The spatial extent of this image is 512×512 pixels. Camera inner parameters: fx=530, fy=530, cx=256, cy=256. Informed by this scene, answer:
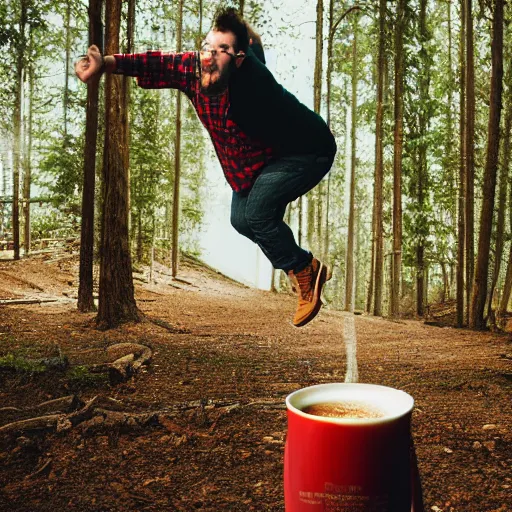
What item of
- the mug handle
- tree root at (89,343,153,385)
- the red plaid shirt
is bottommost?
tree root at (89,343,153,385)

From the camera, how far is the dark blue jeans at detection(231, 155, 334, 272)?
137cm

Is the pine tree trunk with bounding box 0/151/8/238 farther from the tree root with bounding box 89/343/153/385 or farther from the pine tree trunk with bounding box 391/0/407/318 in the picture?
the pine tree trunk with bounding box 391/0/407/318

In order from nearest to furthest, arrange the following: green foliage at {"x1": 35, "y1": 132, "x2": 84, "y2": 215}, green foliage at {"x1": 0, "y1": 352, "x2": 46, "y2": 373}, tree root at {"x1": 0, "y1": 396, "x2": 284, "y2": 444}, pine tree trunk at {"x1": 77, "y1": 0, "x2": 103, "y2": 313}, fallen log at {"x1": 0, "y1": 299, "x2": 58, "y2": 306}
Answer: tree root at {"x1": 0, "y1": 396, "x2": 284, "y2": 444}
green foliage at {"x1": 0, "y1": 352, "x2": 46, "y2": 373}
pine tree trunk at {"x1": 77, "y1": 0, "x2": 103, "y2": 313}
fallen log at {"x1": 0, "y1": 299, "x2": 58, "y2": 306}
green foliage at {"x1": 35, "y1": 132, "x2": 84, "y2": 215}

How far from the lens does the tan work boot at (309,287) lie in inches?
57.9

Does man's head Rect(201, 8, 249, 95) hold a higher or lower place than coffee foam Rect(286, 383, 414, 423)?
higher

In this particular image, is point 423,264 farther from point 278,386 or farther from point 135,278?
point 278,386

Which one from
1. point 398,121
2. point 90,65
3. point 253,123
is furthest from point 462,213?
point 90,65

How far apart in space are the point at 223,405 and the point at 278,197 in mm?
1616

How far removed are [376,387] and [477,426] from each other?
1.71 meters

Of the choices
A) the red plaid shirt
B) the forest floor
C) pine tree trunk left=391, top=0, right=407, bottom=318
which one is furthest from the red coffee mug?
pine tree trunk left=391, top=0, right=407, bottom=318

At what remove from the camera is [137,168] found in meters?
7.50

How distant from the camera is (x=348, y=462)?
866mm

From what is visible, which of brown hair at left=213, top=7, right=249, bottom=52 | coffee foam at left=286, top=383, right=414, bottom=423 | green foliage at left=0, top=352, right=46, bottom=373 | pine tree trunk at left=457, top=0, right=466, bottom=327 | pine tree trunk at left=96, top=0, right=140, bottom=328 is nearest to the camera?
coffee foam at left=286, top=383, right=414, bottom=423

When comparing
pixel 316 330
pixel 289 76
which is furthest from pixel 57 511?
pixel 316 330
